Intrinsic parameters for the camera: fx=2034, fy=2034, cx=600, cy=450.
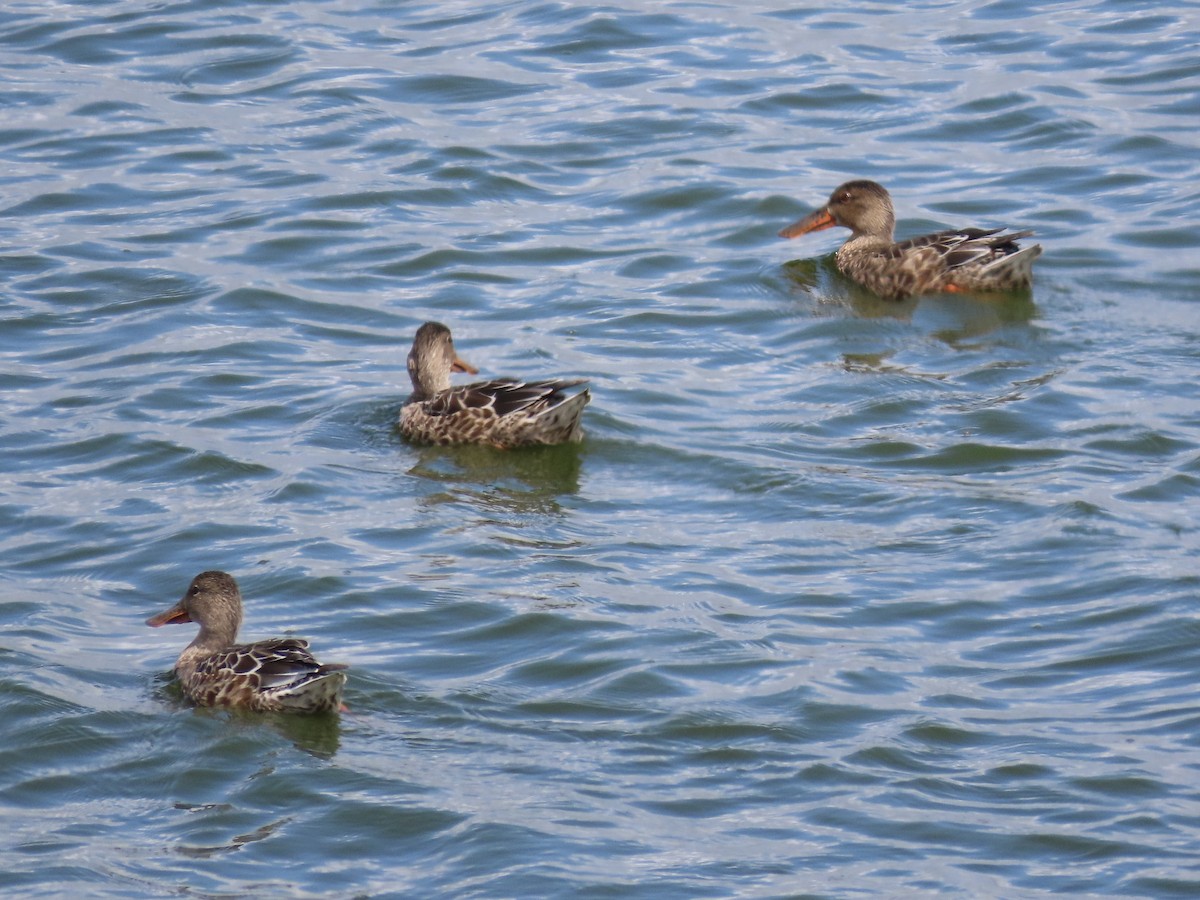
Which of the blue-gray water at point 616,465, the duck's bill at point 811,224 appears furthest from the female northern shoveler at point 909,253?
the blue-gray water at point 616,465

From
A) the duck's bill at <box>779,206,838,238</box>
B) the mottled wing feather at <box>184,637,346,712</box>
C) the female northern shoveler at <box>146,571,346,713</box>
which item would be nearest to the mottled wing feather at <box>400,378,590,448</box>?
the female northern shoveler at <box>146,571,346,713</box>

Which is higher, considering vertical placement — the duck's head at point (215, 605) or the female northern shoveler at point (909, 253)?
the female northern shoveler at point (909, 253)

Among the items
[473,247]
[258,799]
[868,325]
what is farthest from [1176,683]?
[473,247]

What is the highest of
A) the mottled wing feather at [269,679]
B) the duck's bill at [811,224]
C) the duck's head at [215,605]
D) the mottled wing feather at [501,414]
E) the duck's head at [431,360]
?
the duck's bill at [811,224]

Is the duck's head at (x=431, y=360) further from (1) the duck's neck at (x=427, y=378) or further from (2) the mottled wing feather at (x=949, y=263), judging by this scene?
(2) the mottled wing feather at (x=949, y=263)

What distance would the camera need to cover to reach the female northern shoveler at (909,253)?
1348 cm

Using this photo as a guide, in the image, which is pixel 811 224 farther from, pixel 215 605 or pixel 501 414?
pixel 215 605

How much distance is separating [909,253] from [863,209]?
89cm

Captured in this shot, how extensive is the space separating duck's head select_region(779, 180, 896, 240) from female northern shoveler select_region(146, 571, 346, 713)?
691cm

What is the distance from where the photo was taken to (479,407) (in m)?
11.6

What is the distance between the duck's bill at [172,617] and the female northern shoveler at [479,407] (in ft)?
9.14

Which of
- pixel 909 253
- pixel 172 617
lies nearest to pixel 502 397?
pixel 172 617

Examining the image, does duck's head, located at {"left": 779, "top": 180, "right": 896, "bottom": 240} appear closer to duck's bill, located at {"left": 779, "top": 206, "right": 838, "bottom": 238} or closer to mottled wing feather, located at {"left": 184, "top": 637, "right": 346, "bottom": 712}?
duck's bill, located at {"left": 779, "top": 206, "right": 838, "bottom": 238}

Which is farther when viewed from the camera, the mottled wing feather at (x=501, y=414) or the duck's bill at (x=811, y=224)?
the duck's bill at (x=811, y=224)
